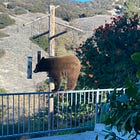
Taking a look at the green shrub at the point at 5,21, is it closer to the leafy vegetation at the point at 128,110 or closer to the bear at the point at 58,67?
the bear at the point at 58,67

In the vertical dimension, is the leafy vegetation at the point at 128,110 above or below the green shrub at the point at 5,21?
below

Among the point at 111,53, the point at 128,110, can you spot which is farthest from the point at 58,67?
the point at 128,110

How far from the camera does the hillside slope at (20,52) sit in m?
11.2

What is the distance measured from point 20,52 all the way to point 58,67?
8216 mm

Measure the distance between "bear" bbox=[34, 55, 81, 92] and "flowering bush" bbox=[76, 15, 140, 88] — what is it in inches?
53.3

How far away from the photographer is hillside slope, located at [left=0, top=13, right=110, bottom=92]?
1123 centimetres

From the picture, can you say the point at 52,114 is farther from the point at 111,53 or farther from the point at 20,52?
the point at 20,52

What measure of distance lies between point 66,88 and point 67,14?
42.2ft

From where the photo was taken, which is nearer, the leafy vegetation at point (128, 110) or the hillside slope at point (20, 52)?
the leafy vegetation at point (128, 110)

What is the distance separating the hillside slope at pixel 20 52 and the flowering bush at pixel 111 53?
3.82m

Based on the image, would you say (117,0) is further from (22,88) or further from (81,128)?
(81,128)

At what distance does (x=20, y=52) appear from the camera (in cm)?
1357

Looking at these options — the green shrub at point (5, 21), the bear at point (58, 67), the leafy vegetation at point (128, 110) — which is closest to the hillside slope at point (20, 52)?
the green shrub at point (5, 21)

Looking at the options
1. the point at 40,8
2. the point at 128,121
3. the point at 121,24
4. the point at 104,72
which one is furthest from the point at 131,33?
the point at 40,8
